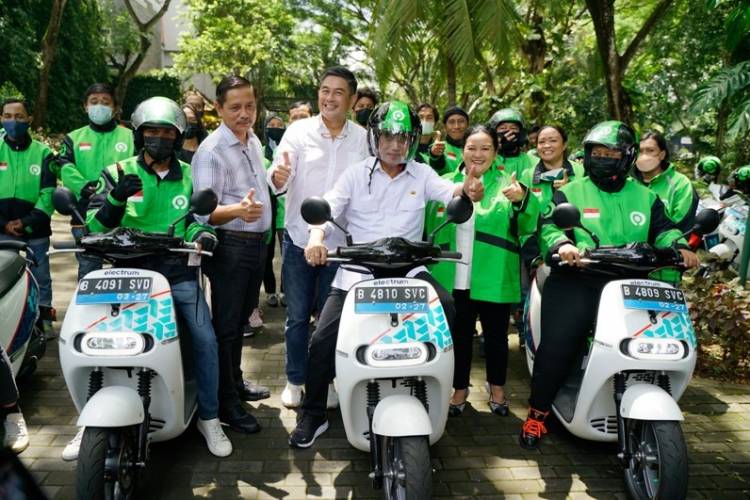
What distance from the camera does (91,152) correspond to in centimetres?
484

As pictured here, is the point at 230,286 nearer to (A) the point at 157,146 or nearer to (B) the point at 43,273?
(A) the point at 157,146

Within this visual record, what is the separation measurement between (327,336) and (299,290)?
0.85m

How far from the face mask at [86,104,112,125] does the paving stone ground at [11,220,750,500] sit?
2.08 m

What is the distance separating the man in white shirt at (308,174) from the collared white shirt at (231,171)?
132 millimetres

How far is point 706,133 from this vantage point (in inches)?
727

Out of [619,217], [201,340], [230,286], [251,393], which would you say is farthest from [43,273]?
[619,217]

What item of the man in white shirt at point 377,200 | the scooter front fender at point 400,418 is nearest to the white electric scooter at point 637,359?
the man in white shirt at point 377,200

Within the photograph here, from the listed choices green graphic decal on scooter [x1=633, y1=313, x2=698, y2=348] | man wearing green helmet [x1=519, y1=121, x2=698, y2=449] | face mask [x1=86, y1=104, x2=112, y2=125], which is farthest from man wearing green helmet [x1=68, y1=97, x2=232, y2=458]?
green graphic decal on scooter [x1=633, y1=313, x2=698, y2=348]

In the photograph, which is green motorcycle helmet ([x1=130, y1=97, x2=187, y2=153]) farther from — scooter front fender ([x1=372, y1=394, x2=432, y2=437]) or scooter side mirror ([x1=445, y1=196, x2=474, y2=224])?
scooter front fender ([x1=372, y1=394, x2=432, y2=437])

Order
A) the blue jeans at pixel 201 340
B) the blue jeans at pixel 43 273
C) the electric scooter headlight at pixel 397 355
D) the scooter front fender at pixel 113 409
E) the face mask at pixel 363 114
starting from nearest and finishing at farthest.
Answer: the scooter front fender at pixel 113 409
the electric scooter headlight at pixel 397 355
the blue jeans at pixel 201 340
the blue jeans at pixel 43 273
the face mask at pixel 363 114

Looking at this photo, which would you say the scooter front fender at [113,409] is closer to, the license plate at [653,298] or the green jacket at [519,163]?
the license plate at [653,298]

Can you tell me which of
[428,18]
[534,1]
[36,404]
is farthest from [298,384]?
[534,1]

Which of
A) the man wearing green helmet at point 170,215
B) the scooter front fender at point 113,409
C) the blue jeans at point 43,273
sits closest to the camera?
the scooter front fender at point 113,409

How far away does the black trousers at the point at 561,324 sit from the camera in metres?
3.47
